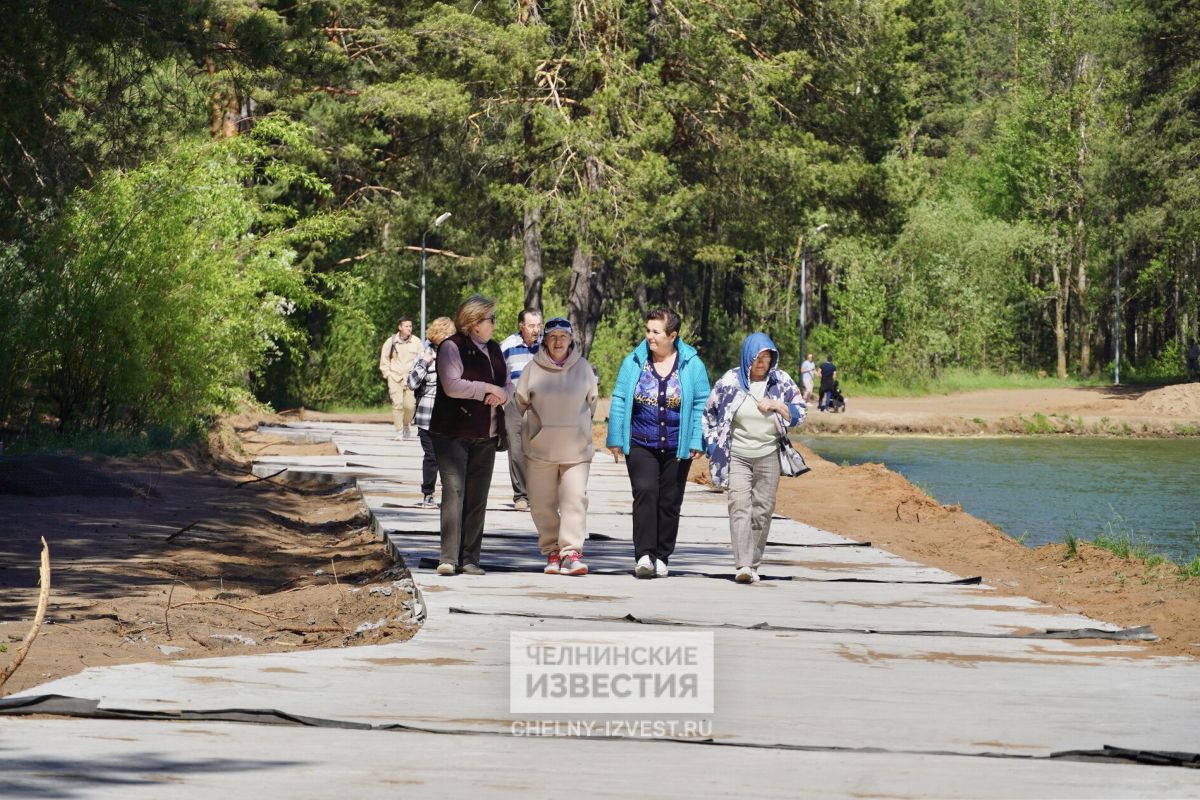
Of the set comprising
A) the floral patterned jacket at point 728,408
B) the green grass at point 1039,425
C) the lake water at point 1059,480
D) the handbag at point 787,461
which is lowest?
the lake water at point 1059,480

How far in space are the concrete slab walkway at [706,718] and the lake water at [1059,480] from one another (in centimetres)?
1020

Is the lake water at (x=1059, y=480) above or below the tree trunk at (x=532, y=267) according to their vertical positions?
below

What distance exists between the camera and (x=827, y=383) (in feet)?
172

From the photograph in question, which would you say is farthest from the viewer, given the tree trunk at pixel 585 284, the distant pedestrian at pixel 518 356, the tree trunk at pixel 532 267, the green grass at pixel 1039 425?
the green grass at pixel 1039 425

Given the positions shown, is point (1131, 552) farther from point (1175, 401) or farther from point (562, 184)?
point (1175, 401)

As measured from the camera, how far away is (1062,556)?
53.8 feet

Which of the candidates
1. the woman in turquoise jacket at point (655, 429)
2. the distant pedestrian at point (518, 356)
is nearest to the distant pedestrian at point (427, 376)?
the distant pedestrian at point (518, 356)

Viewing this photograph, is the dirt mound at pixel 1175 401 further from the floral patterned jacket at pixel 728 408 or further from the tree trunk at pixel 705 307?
the floral patterned jacket at pixel 728 408

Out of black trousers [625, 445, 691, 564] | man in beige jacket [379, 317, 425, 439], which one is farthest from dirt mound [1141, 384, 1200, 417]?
black trousers [625, 445, 691, 564]

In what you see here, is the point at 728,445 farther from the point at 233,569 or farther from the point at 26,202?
the point at 26,202

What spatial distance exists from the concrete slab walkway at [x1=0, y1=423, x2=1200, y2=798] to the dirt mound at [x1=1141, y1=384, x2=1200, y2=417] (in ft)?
145

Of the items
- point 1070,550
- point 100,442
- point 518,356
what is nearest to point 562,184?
point 100,442

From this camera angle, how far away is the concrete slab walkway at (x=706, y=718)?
584 cm

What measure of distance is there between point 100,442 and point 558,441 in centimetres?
1175
